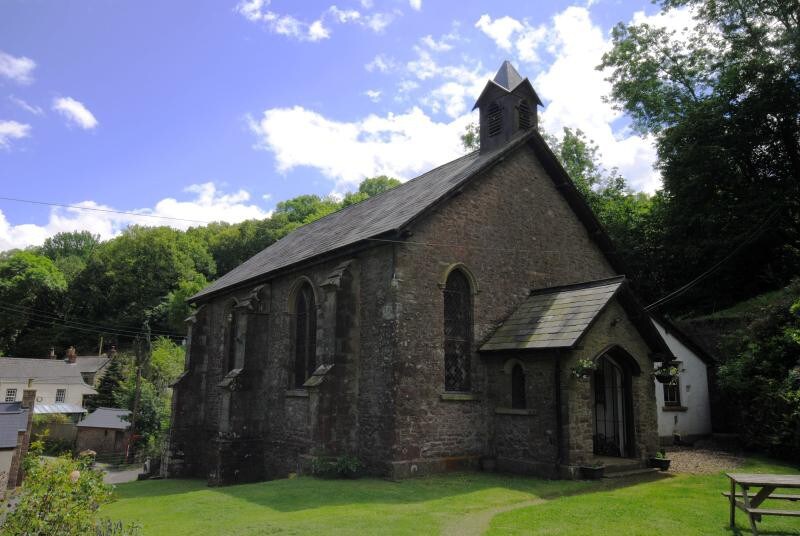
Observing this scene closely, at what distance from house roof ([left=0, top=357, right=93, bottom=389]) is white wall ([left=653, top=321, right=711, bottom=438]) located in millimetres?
53125

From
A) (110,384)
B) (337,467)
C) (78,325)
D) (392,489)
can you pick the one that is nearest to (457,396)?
(392,489)

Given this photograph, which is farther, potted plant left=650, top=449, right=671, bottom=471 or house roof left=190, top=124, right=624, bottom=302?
house roof left=190, top=124, right=624, bottom=302

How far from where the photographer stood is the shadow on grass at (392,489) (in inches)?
472

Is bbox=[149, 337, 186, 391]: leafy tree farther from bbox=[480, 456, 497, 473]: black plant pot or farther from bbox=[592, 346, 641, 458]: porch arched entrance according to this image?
bbox=[592, 346, 641, 458]: porch arched entrance

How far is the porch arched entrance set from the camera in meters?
15.9

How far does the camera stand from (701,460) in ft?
56.7

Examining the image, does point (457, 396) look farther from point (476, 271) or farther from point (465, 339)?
point (476, 271)

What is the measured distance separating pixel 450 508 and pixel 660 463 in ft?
24.9

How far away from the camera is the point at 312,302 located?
778 inches

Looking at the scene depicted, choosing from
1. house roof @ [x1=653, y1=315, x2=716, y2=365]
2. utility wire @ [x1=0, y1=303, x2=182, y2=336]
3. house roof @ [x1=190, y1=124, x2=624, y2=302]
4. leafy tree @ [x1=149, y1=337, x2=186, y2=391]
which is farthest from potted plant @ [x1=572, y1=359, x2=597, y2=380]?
utility wire @ [x1=0, y1=303, x2=182, y2=336]

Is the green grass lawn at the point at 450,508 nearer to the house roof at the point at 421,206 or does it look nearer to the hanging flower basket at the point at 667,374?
the hanging flower basket at the point at 667,374

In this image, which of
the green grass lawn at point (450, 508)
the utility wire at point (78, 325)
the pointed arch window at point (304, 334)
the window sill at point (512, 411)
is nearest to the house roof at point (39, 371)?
the utility wire at point (78, 325)

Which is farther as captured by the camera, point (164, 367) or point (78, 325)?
point (78, 325)

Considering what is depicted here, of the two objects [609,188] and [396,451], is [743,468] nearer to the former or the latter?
[396,451]
